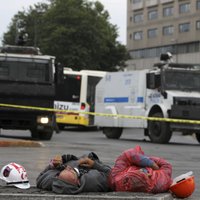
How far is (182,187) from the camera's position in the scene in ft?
22.5

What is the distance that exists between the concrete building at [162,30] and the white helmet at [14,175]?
250ft

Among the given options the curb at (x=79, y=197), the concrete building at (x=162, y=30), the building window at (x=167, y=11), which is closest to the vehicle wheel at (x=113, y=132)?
the curb at (x=79, y=197)

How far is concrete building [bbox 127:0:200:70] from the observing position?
289ft

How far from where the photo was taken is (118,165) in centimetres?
685

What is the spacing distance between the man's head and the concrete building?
76460 mm

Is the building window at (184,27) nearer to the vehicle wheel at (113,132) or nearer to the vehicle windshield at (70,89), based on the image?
the vehicle windshield at (70,89)

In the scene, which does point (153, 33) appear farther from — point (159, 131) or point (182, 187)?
point (182, 187)

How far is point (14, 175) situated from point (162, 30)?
88861 millimetres

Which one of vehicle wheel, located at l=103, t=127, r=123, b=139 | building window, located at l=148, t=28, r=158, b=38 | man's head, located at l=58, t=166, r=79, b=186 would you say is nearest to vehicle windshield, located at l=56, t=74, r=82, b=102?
vehicle wheel, located at l=103, t=127, r=123, b=139

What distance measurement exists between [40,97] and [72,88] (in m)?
11.3

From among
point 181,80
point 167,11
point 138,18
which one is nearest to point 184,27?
point 167,11

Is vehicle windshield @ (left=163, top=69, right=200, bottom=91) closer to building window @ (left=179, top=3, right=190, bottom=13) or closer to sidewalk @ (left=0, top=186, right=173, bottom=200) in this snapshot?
sidewalk @ (left=0, top=186, right=173, bottom=200)

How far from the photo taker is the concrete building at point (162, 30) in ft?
289

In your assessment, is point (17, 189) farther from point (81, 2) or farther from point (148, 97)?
point (81, 2)
